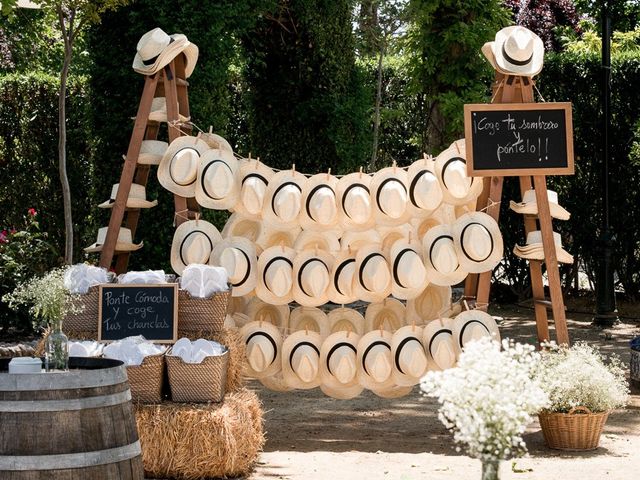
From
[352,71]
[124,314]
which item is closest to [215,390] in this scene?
[124,314]

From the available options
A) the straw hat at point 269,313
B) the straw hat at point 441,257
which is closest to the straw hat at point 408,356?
the straw hat at point 441,257

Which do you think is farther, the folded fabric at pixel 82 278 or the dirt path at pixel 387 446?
the folded fabric at pixel 82 278

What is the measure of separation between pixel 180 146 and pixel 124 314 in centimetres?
129

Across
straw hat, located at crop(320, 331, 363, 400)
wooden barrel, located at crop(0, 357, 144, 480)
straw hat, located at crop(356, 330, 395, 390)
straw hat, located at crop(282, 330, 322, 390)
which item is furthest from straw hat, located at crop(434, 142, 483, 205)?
wooden barrel, located at crop(0, 357, 144, 480)

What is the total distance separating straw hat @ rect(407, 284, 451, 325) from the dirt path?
0.70 meters

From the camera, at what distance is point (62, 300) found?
14.1 feet

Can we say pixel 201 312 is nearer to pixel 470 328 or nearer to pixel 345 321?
pixel 345 321

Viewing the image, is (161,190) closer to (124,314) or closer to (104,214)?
(104,214)

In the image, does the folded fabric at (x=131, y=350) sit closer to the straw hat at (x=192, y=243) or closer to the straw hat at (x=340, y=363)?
the straw hat at (x=192, y=243)

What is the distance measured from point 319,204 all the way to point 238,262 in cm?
58

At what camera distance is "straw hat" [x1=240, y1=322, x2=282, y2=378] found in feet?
20.0

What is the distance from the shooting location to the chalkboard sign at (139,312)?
528 cm

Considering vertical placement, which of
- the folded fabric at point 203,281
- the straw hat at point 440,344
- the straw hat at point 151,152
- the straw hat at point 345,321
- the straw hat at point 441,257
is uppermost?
the straw hat at point 151,152

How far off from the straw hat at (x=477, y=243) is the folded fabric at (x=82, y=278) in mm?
1998
